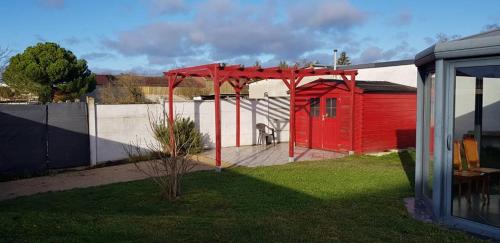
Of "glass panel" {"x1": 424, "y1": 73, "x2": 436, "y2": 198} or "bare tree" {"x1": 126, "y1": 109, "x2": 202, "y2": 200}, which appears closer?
"glass panel" {"x1": 424, "y1": 73, "x2": 436, "y2": 198}

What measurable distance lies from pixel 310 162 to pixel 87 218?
7812 millimetres

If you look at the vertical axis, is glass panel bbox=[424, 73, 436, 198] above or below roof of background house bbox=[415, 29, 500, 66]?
below

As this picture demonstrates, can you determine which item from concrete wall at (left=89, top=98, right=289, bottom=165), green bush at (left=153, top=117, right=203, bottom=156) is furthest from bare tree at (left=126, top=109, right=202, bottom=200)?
concrete wall at (left=89, top=98, right=289, bottom=165)

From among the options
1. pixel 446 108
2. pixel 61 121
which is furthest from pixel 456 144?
pixel 61 121

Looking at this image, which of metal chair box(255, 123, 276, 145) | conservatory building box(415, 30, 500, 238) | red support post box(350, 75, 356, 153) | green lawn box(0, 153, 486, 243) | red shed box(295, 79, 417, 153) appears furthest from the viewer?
metal chair box(255, 123, 276, 145)

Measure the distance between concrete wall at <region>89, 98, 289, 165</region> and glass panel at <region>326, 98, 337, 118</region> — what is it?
3012mm

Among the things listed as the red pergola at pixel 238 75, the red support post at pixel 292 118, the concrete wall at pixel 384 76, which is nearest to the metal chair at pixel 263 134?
the red pergola at pixel 238 75

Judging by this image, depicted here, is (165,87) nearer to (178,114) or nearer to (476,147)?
(178,114)

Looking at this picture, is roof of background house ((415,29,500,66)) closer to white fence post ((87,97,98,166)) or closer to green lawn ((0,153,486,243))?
green lawn ((0,153,486,243))

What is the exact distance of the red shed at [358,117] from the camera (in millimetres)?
14453

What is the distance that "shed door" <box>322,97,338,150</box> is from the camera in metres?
15.2

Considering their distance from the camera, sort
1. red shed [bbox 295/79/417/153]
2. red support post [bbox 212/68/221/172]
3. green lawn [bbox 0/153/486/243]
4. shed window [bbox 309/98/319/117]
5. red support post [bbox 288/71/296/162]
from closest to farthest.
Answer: green lawn [bbox 0/153/486/243], red support post [bbox 212/68/221/172], red support post [bbox 288/71/296/162], red shed [bbox 295/79/417/153], shed window [bbox 309/98/319/117]

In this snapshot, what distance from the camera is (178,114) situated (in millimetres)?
15008

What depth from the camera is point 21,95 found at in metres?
27.3
